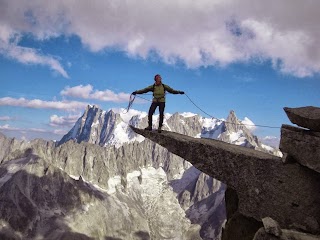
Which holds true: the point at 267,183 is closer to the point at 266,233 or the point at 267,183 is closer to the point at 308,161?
the point at 308,161

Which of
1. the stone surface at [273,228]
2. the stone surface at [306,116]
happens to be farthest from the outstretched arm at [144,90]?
the stone surface at [273,228]

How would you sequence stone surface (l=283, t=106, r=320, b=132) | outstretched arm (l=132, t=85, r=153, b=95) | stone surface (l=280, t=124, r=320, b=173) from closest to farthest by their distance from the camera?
stone surface (l=280, t=124, r=320, b=173) < stone surface (l=283, t=106, r=320, b=132) < outstretched arm (l=132, t=85, r=153, b=95)

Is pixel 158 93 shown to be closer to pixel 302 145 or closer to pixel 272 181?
pixel 272 181

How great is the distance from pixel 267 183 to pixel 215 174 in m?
3.62

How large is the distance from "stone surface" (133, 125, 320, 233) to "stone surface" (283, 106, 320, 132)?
267 centimetres

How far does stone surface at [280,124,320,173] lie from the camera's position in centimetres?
2352

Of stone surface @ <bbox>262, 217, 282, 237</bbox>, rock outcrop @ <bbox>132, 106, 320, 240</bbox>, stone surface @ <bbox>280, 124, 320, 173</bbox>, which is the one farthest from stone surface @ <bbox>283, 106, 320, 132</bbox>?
stone surface @ <bbox>262, 217, 282, 237</bbox>

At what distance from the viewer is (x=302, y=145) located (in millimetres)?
24062

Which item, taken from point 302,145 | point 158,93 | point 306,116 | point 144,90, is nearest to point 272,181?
point 302,145

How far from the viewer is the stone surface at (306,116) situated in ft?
78.6

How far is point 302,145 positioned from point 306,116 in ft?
6.06

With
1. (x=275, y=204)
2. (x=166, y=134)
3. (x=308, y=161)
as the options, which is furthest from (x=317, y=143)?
(x=166, y=134)

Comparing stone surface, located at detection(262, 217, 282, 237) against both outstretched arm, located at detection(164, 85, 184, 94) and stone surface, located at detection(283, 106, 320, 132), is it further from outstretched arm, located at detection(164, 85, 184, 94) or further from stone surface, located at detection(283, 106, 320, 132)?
outstretched arm, located at detection(164, 85, 184, 94)

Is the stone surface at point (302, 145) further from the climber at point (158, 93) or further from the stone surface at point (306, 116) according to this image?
the climber at point (158, 93)
